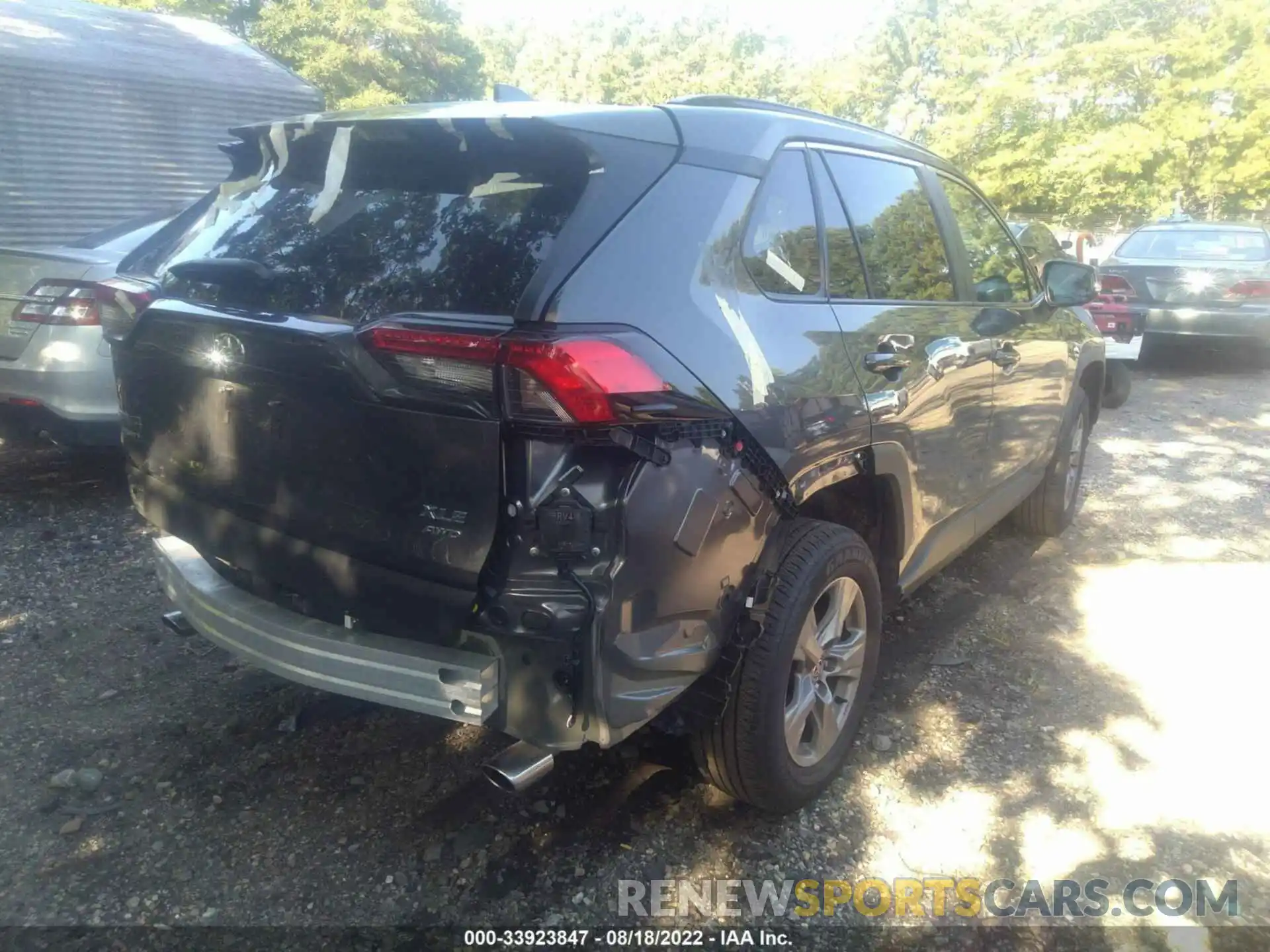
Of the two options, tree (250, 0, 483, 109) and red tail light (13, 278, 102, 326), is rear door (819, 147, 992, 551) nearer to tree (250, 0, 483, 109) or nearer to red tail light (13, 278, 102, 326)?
red tail light (13, 278, 102, 326)

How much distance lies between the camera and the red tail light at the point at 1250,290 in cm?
990

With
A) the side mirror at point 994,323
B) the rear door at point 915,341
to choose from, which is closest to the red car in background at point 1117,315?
the side mirror at point 994,323

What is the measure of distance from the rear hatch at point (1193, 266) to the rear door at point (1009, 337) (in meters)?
6.83

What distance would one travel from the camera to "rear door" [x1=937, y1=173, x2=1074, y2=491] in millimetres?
3686

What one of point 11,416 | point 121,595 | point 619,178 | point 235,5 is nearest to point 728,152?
point 619,178

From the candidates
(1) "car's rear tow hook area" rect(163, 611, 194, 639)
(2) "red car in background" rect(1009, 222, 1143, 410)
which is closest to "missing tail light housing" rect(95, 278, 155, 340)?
(1) "car's rear tow hook area" rect(163, 611, 194, 639)

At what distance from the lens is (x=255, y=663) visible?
2.42m

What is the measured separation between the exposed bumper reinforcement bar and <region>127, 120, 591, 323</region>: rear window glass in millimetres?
735

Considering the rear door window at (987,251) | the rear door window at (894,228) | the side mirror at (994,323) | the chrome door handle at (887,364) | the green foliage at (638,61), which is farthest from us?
the green foliage at (638,61)

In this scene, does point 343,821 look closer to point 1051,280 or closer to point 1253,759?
point 1253,759

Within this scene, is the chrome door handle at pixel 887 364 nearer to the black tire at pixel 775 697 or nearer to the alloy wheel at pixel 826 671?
the black tire at pixel 775 697

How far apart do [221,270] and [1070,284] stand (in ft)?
11.5

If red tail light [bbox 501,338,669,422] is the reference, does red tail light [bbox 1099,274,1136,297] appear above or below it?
below

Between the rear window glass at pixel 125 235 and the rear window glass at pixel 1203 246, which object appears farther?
the rear window glass at pixel 1203 246
